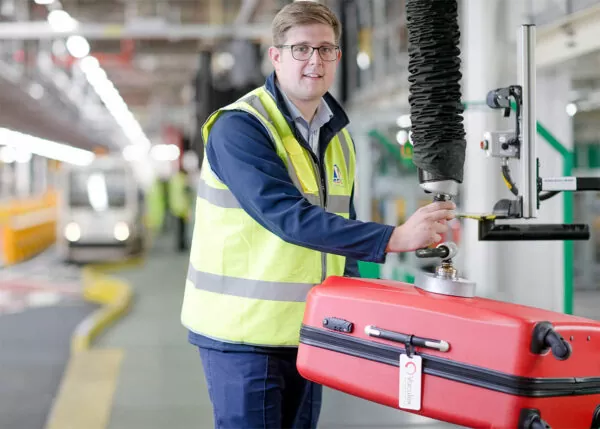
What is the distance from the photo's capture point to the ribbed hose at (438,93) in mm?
2160

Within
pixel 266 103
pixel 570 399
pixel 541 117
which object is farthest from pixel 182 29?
pixel 570 399

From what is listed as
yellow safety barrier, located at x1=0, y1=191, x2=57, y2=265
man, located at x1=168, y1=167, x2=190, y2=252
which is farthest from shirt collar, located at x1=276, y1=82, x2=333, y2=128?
yellow safety barrier, located at x1=0, y1=191, x2=57, y2=265

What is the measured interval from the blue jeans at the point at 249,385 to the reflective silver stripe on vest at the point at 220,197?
0.41 metres

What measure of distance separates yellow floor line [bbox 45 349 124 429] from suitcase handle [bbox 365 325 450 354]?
355 centimetres

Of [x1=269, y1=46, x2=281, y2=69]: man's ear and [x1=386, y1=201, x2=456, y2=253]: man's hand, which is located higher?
[x1=269, y1=46, x2=281, y2=69]: man's ear

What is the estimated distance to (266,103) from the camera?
245cm

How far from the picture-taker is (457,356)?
1.95 m

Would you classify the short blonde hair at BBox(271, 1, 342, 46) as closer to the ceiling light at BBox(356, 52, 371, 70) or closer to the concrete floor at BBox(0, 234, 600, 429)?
the concrete floor at BBox(0, 234, 600, 429)

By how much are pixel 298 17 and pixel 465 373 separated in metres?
1.06

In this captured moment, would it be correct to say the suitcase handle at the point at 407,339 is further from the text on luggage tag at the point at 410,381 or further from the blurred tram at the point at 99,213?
the blurred tram at the point at 99,213

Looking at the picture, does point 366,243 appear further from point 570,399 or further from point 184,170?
point 184,170

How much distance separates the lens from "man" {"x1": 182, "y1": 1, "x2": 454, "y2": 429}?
2.29m

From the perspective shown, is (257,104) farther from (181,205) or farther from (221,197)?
(181,205)

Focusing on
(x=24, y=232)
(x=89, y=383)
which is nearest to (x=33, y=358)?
(x=89, y=383)
